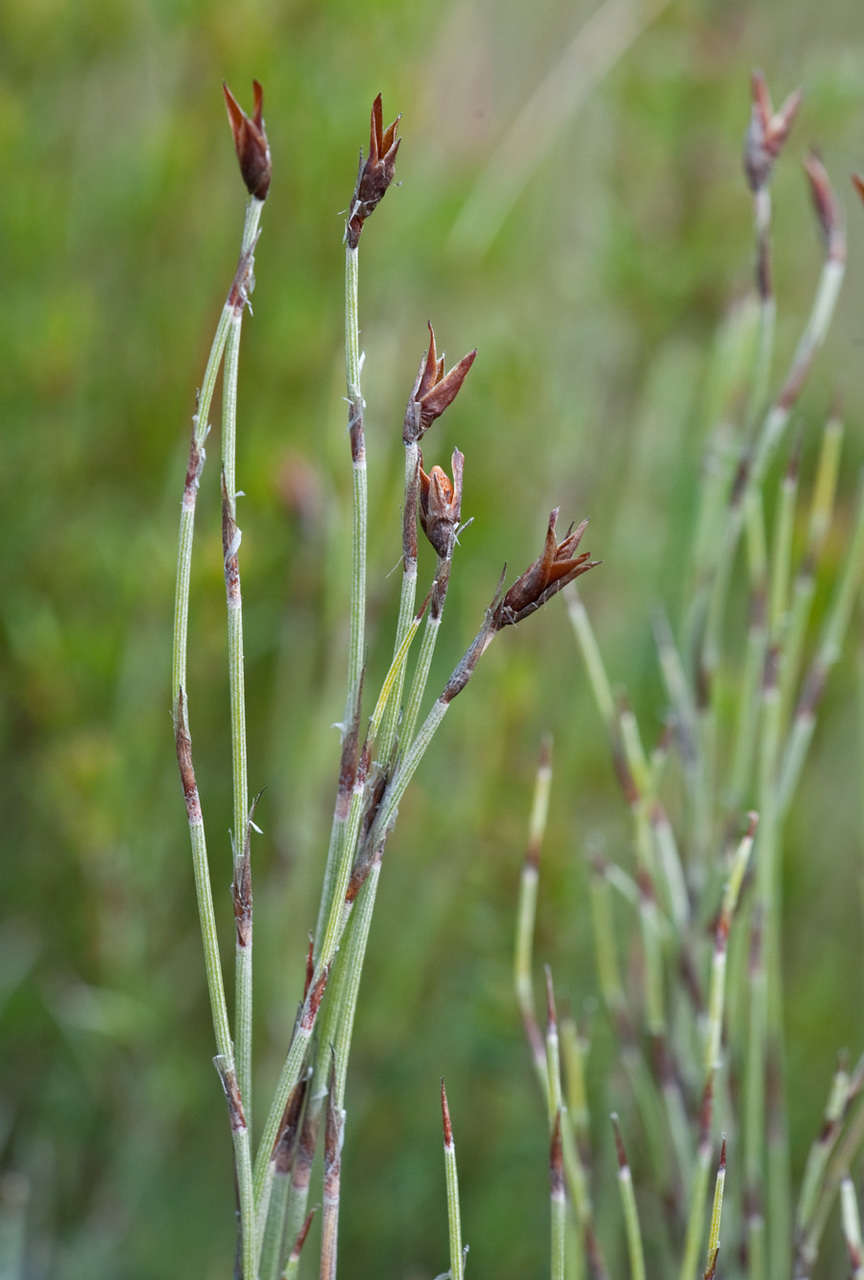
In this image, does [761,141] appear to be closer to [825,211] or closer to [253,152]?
[825,211]

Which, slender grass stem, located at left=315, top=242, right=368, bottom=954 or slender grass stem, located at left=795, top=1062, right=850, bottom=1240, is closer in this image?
slender grass stem, located at left=315, top=242, right=368, bottom=954

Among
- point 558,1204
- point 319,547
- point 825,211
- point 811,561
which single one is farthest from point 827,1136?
point 319,547

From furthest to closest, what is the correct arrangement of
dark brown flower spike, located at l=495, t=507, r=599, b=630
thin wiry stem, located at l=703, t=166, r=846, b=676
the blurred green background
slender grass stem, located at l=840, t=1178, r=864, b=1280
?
the blurred green background → thin wiry stem, located at l=703, t=166, r=846, b=676 → slender grass stem, located at l=840, t=1178, r=864, b=1280 → dark brown flower spike, located at l=495, t=507, r=599, b=630

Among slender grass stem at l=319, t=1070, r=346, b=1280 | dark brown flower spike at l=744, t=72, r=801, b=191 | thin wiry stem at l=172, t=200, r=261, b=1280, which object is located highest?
dark brown flower spike at l=744, t=72, r=801, b=191

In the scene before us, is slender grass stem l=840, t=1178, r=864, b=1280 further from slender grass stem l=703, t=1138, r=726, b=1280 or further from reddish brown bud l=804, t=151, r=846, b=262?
reddish brown bud l=804, t=151, r=846, b=262

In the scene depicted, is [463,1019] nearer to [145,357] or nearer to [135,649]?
[135,649]

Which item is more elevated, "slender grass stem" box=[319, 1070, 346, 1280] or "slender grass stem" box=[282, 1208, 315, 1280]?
"slender grass stem" box=[319, 1070, 346, 1280]

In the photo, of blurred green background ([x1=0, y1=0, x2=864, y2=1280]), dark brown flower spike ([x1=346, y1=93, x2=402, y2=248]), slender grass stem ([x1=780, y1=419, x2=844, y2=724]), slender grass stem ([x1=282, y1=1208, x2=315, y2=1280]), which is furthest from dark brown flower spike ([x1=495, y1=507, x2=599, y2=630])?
blurred green background ([x1=0, y1=0, x2=864, y2=1280])
